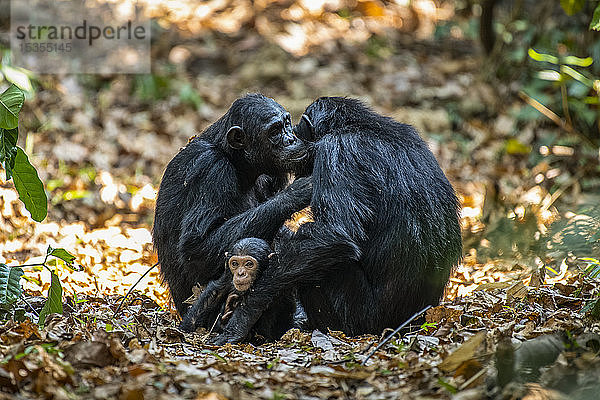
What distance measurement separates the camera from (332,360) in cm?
342

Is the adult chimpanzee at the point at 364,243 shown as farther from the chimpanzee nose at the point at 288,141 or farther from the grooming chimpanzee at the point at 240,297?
the chimpanzee nose at the point at 288,141

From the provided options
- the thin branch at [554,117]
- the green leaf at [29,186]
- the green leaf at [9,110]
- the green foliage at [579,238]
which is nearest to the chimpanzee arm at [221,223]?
the green leaf at [29,186]

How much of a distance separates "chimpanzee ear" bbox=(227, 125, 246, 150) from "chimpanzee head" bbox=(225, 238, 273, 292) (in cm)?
77

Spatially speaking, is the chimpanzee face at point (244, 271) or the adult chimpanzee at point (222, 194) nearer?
the chimpanzee face at point (244, 271)

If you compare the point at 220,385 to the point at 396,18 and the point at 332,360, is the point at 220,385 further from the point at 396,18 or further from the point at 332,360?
the point at 396,18

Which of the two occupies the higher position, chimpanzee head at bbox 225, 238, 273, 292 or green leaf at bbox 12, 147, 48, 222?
green leaf at bbox 12, 147, 48, 222

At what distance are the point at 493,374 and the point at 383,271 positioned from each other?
1.30 metres

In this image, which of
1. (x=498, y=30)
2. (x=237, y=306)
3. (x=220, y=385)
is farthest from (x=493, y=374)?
(x=498, y=30)

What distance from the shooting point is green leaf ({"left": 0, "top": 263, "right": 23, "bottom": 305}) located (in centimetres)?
371

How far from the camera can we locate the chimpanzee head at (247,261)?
4.00 metres

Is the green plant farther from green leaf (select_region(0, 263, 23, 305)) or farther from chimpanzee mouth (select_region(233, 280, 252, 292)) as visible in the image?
chimpanzee mouth (select_region(233, 280, 252, 292))

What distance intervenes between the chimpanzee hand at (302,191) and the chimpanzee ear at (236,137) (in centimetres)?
56

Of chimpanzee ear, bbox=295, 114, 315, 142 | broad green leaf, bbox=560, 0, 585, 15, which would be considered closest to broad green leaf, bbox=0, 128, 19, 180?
chimpanzee ear, bbox=295, 114, 315, 142

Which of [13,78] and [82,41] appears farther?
[82,41]
